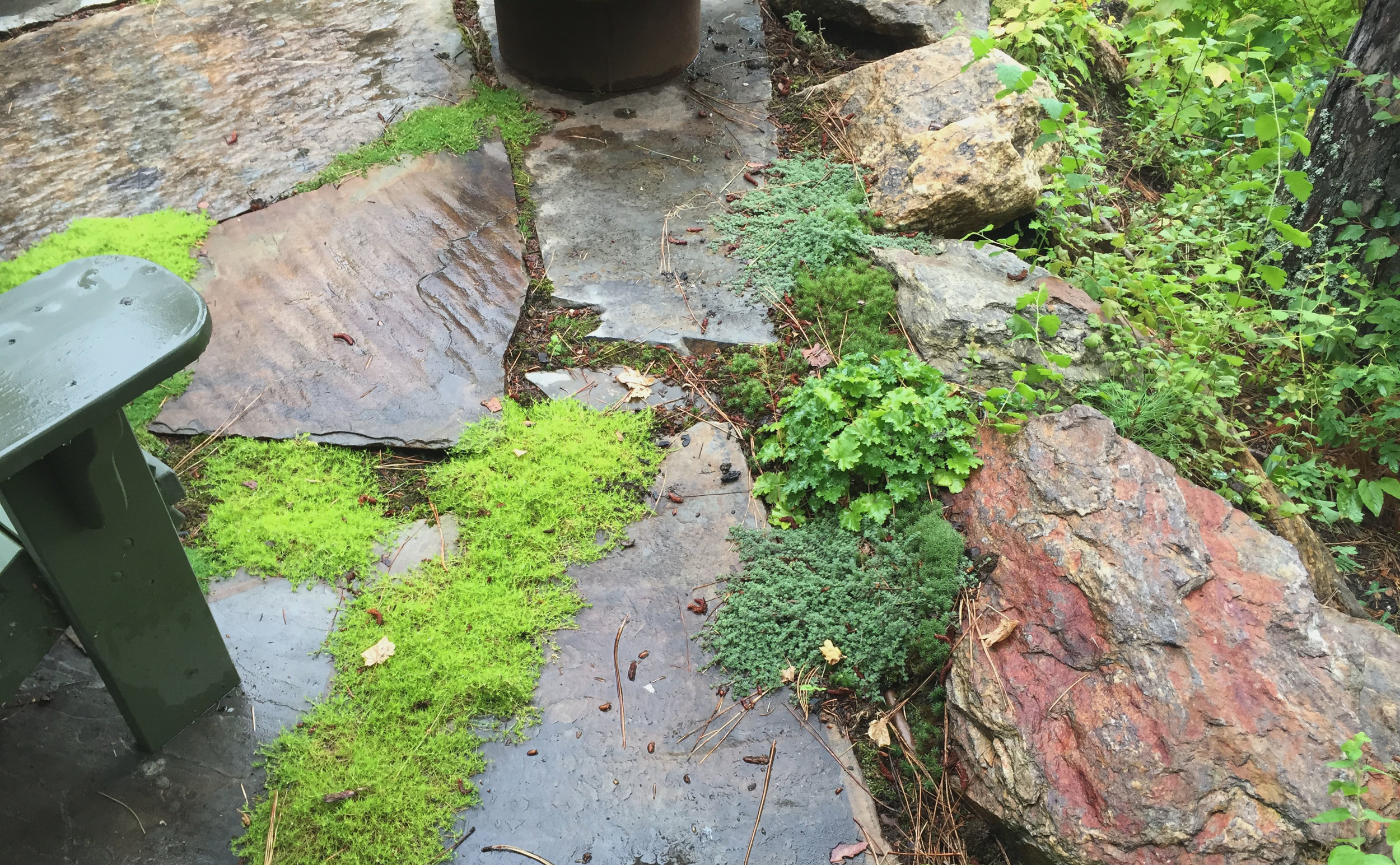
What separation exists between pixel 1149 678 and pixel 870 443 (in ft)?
4.07

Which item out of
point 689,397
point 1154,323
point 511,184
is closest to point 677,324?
point 689,397

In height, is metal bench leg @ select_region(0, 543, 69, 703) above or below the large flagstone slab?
above

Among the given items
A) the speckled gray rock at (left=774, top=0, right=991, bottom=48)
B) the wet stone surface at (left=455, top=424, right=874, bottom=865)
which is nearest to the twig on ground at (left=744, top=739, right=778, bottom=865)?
the wet stone surface at (left=455, top=424, right=874, bottom=865)

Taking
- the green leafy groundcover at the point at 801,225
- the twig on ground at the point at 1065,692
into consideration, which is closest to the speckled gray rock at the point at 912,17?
the green leafy groundcover at the point at 801,225

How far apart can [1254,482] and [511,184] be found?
13.0 ft

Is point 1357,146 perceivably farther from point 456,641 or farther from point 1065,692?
point 456,641

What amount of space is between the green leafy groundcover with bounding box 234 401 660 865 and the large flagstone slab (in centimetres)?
40

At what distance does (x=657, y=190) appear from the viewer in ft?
16.8

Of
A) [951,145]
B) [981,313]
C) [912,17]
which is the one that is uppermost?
[912,17]

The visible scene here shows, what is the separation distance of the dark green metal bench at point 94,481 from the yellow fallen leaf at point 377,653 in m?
0.55

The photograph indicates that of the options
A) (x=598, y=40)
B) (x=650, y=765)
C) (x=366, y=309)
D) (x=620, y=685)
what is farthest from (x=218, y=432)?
(x=598, y=40)

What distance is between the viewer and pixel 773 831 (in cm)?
270

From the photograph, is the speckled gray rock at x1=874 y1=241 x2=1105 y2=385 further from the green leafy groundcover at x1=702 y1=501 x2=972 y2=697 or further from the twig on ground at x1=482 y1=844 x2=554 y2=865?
the twig on ground at x1=482 y1=844 x2=554 y2=865

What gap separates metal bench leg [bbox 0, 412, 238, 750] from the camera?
6.95 feet
